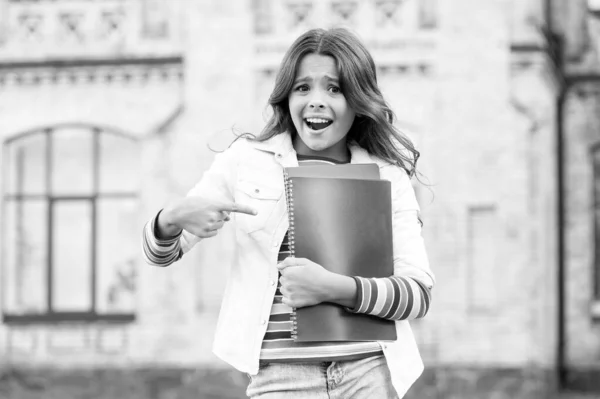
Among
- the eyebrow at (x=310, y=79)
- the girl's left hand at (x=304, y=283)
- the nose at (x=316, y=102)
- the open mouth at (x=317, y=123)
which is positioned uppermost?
the eyebrow at (x=310, y=79)

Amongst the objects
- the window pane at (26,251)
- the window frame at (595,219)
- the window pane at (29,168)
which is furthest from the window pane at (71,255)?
the window frame at (595,219)

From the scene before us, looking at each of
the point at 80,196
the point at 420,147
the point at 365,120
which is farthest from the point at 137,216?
the point at 365,120

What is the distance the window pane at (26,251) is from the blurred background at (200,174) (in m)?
0.02

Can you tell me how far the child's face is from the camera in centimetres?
296

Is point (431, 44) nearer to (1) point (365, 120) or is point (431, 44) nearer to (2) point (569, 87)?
(2) point (569, 87)

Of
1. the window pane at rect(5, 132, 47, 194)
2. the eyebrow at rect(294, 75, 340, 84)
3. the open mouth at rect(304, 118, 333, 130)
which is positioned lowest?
the open mouth at rect(304, 118, 333, 130)

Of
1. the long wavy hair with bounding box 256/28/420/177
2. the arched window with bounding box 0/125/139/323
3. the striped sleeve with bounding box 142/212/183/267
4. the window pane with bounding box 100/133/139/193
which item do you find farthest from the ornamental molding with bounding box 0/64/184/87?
the striped sleeve with bounding box 142/212/183/267

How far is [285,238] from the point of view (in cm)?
295

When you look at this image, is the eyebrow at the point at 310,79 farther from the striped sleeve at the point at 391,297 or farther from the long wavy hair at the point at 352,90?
the striped sleeve at the point at 391,297

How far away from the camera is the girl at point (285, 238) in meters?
2.73

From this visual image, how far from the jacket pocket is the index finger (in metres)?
0.14

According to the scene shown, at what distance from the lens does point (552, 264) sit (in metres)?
12.4

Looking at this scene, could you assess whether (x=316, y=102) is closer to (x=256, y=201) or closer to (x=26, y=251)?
(x=256, y=201)

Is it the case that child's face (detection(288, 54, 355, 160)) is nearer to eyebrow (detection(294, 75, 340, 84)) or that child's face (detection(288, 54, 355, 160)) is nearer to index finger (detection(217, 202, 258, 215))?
eyebrow (detection(294, 75, 340, 84))
